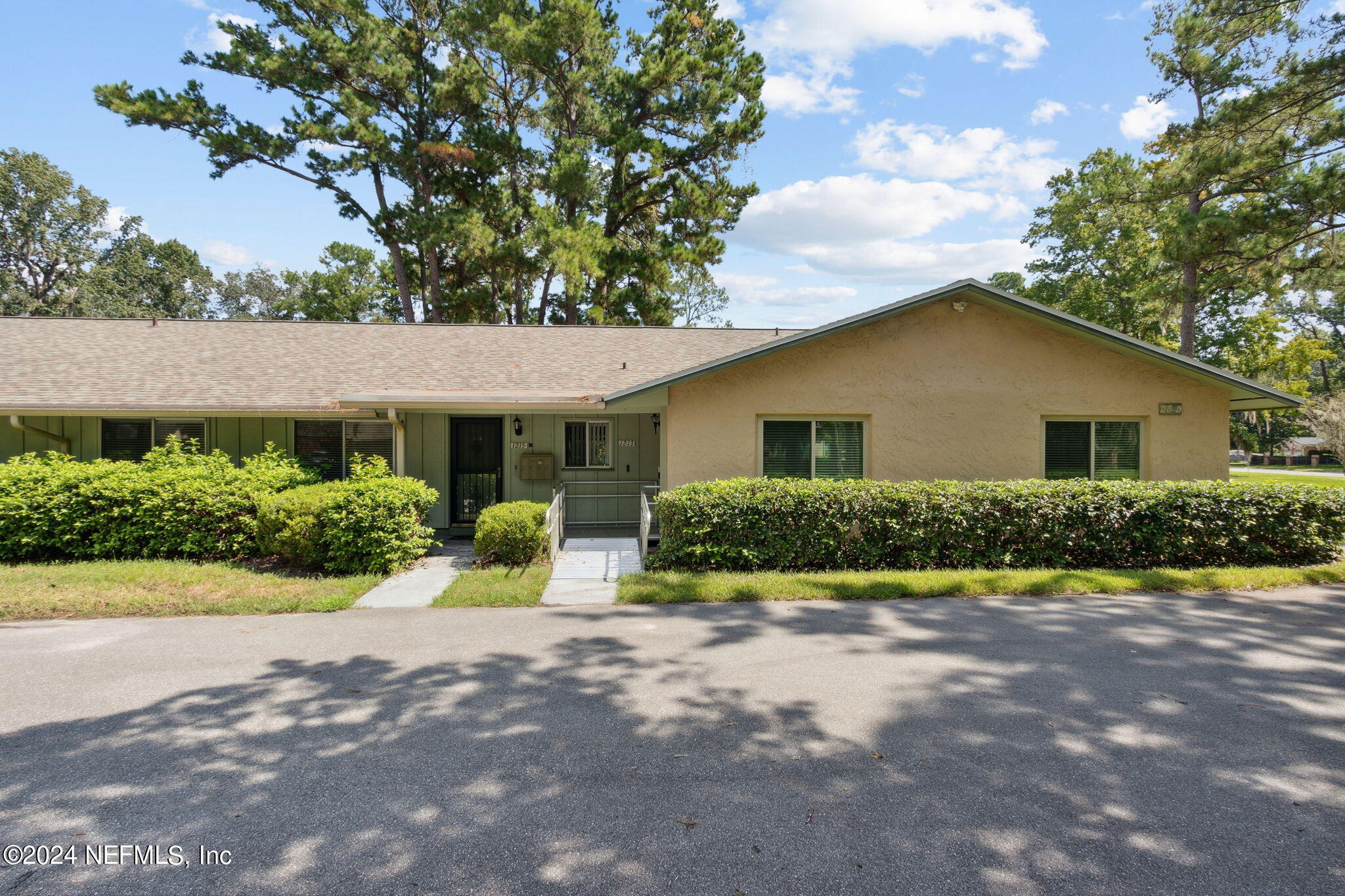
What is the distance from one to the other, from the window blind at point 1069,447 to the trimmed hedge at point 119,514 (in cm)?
1179

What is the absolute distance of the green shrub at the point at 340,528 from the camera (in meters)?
8.15

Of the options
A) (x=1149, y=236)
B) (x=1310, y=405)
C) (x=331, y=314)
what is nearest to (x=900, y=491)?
(x=1310, y=405)

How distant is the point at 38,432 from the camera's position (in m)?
10.6

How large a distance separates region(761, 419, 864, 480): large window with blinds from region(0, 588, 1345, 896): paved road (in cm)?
385

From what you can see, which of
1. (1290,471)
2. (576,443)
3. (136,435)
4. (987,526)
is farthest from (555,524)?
(1290,471)

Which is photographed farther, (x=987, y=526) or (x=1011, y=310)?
(x=1011, y=310)

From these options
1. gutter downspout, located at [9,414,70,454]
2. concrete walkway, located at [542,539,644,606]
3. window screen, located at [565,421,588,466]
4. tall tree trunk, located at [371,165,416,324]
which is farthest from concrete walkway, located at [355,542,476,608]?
tall tree trunk, located at [371,165,416,324]

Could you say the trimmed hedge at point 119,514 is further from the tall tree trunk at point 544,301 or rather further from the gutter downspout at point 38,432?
the tall tree trunk at point 544,301

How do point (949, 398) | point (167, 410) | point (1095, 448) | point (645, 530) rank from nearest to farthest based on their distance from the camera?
point (645, 530) → point (949, 398) → point (1095, 448) → point (167, 410)

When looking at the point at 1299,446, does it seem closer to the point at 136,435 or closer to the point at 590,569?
the point at 590,569

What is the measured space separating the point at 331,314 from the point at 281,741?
37.8m

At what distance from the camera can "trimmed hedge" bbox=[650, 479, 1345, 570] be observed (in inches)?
326

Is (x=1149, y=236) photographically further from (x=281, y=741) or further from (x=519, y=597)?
(x=281, y=741)

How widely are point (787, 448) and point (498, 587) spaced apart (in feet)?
15.4
